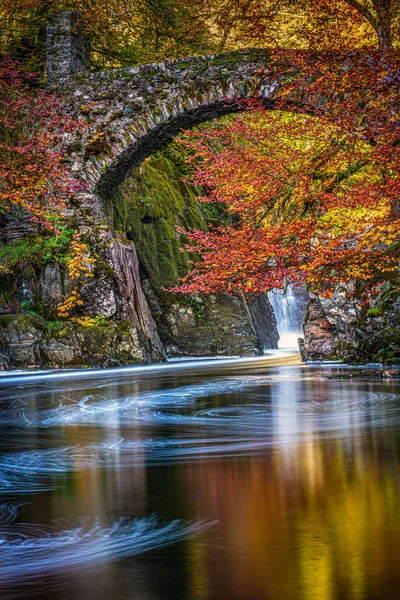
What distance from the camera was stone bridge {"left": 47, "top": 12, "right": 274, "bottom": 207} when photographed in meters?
13.6

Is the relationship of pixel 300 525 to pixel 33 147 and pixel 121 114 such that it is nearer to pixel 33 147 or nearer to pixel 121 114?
pixel 33 147

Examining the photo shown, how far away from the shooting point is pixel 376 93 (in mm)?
9156

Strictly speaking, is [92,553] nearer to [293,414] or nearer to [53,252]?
[293,414]

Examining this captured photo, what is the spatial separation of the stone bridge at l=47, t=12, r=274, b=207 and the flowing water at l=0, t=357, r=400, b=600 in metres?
9.81

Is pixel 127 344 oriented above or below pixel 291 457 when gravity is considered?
above

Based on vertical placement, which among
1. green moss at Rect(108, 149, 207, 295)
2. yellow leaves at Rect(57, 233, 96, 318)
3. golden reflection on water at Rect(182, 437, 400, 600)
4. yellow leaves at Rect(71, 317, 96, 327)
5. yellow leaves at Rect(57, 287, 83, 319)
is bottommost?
golden reflection on water at Rect(182, 437, 400, 600)

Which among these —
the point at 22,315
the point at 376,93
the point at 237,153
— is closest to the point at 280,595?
the point at 376,93

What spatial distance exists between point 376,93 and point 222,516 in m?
8.11

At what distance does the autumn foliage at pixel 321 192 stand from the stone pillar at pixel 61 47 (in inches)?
186

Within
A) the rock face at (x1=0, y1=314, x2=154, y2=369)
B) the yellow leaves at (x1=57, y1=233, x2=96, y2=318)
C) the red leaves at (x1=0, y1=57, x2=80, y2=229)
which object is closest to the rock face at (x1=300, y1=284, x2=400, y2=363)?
the rock face at (x1=0, y1=314, x2=154, y2=369)

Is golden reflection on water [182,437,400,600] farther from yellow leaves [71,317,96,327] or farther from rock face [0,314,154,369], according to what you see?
yellow leaves [71,317,96,327]

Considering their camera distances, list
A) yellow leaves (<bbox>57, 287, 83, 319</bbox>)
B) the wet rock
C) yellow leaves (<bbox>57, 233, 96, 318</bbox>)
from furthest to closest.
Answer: the wet rock < yellow leaves (<bbox>57, 233, 96, 318</bbox>) < yellow leaves (<bbox>57, 287, 83, 319</bbox>)

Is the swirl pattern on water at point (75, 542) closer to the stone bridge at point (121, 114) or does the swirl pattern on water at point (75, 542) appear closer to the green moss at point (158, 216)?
the stone bridge at point (121, 114)

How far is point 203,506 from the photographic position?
7.07 ft
